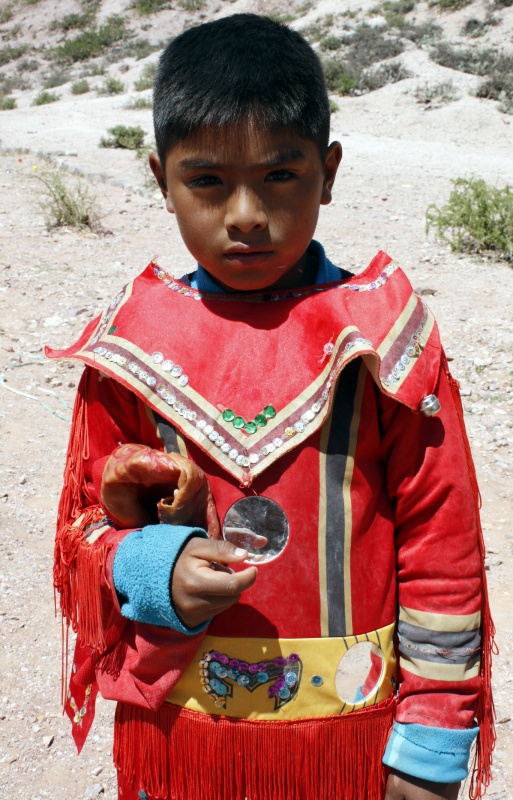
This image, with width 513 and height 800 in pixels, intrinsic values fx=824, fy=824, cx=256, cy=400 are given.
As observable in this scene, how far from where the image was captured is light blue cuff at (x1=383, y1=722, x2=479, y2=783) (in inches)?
49.8

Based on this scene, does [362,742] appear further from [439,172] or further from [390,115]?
[390,115]

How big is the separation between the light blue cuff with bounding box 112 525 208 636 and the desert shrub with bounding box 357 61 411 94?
1478 centimetres

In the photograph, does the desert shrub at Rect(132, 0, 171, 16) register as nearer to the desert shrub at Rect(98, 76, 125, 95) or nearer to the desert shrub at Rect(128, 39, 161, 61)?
the desert shrub at Rect(128, 39, 161, 61)

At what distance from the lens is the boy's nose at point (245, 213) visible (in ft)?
3.89

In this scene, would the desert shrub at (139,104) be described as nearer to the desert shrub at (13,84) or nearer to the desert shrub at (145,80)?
the desert shrub at (145,80)

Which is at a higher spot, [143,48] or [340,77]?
[340,77]

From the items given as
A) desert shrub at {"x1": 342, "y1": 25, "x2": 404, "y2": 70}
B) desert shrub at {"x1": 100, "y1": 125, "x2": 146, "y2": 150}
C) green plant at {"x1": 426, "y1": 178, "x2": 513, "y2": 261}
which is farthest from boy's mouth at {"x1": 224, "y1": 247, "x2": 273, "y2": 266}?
desert shrub at {"x1": 342, "y1": 25, "x2": 404, "y2": 70}

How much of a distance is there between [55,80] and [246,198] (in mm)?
22755

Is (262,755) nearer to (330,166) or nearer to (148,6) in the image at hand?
(330,166)

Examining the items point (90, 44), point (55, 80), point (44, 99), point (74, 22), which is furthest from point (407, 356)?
point (74, 22)

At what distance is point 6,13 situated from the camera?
33.1 m

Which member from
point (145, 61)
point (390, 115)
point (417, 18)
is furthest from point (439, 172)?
point (145, 61)

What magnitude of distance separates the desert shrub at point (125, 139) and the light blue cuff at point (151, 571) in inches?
411

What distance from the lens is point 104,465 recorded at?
1.32m
